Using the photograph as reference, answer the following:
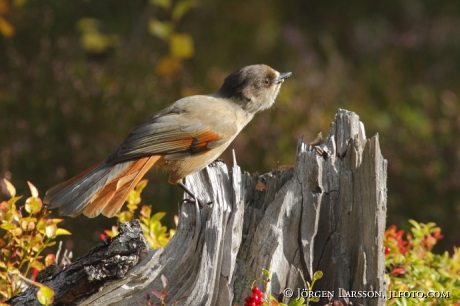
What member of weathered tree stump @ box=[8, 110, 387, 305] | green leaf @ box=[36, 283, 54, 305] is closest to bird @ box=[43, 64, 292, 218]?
weathered tree stump @ box=[8, 110, 387, 305]

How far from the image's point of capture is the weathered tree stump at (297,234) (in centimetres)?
342

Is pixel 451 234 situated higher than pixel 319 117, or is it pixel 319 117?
pixel 319 117

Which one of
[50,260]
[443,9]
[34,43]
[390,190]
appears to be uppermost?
[443,9]

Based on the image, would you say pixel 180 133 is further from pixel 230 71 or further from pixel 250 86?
pixel 230 71

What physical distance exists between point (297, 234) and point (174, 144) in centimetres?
135

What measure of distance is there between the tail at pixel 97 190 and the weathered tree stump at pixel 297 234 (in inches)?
23.2

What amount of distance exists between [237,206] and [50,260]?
109cm

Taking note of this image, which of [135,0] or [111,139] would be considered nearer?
[111,139]

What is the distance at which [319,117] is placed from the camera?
8.74 meters

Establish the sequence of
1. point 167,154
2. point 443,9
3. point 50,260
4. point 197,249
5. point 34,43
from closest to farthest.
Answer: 1. point 197,249
2. point 50,260
3. point 167,154
4. point 34,43
5. point 443,9

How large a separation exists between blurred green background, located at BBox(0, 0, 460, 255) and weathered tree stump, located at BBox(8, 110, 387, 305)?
2.37m

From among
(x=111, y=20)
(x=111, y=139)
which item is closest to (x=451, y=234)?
(x=111, y=139)

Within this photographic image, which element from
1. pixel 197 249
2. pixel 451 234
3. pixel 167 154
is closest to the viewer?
pixel 197 249

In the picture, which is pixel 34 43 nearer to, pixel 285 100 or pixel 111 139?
pixel 111 139
